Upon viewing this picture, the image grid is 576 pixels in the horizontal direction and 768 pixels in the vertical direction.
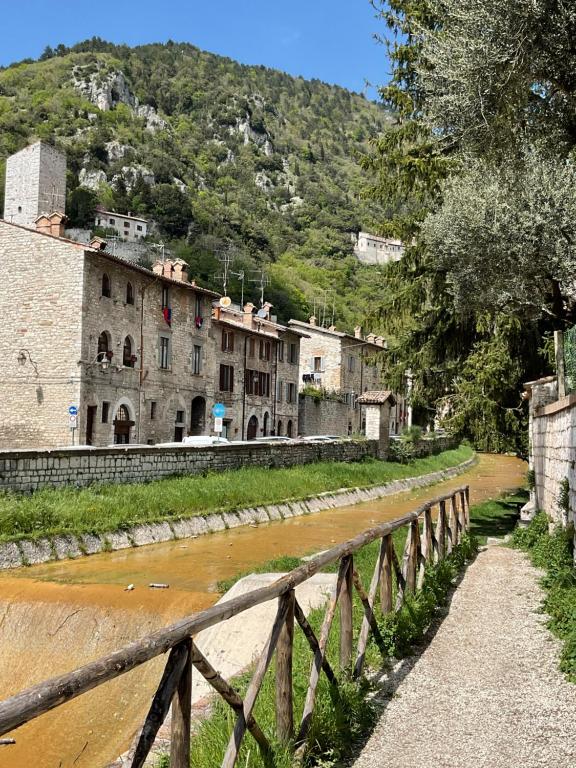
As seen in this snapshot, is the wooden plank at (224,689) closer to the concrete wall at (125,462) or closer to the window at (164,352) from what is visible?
the concrete wall at (125,462)

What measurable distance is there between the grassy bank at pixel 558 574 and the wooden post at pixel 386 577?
1.70m

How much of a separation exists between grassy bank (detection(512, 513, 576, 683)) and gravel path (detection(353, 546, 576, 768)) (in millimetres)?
157

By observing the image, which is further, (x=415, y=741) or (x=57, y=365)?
(x=57, y=365)

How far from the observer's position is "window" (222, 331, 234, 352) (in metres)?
43.4

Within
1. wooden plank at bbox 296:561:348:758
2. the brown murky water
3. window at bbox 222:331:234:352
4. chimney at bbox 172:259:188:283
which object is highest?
chimney at bbox 172:259:188:283

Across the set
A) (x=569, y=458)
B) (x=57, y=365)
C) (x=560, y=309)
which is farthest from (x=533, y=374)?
(x=57, y=365)

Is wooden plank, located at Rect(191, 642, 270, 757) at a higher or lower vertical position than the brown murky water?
higher

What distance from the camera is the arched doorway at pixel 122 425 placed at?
3238 cm

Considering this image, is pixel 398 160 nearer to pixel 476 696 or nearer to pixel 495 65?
pixel 495 65

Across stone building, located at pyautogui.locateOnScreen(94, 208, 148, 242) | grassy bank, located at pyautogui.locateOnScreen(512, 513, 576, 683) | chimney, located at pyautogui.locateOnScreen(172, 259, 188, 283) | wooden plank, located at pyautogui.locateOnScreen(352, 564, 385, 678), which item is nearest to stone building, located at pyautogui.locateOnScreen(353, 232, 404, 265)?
stone building, located at pyautogui.locateOnScreen(94, 208, 148, 242)

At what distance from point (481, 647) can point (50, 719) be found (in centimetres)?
473

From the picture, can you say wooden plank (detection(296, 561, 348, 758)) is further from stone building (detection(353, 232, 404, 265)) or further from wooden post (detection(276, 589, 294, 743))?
stone building (detection(353, 232, 404, 265))

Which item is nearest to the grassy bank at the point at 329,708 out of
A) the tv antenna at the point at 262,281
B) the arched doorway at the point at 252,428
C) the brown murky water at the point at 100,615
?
the brown murky water at the point at 100,615

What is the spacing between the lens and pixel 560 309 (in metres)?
16.5
